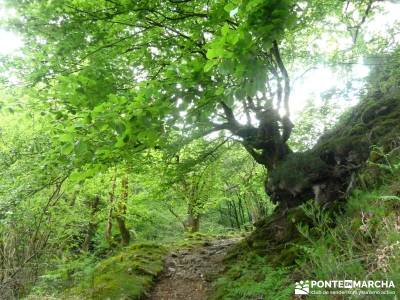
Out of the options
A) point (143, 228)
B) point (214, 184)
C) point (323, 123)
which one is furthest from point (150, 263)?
point (143, 228)

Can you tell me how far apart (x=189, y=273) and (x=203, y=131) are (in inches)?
143

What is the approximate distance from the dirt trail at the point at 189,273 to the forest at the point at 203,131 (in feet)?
0.18

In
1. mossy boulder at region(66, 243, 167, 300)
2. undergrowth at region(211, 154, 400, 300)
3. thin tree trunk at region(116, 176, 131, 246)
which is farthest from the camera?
thin tree trunk at region(116, 176, 131, 246)

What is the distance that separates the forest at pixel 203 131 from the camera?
3582 millimetres

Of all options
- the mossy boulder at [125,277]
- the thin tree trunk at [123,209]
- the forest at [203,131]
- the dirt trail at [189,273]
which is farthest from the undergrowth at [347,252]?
the thin tree trunk at [123,209]

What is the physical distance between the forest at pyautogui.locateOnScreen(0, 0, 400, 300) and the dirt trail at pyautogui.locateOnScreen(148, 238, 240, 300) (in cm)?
5

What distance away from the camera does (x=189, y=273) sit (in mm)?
8875

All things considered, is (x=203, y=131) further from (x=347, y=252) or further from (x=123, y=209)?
(x=123, y=209)

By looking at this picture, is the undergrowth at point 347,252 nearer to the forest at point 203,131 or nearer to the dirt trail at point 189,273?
the forest at point 203,131

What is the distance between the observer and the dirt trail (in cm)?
768

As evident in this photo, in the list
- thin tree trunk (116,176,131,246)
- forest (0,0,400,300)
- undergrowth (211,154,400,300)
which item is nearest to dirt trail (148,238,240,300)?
forest (0,0,400,300)

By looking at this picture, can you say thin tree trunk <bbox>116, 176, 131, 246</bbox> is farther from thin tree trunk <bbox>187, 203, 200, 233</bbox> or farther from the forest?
the forest

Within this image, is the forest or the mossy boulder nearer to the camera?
the forest

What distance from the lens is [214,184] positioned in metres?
18.1
